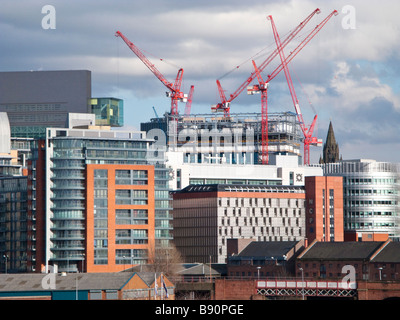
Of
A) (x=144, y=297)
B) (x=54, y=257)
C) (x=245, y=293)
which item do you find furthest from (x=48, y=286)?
(x=54, y=257)

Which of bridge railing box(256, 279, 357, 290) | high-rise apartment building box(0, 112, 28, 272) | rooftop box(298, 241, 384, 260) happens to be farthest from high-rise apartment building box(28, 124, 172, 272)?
bridge railing box(256, 279, 357, 290)

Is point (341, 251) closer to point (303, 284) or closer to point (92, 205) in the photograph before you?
point (303, 284)

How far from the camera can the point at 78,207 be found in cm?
17688

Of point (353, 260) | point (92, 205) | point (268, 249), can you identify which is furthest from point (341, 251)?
point (92, 205)

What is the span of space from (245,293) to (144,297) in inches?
1127

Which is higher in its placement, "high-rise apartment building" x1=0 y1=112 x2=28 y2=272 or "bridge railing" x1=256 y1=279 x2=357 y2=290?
"high-rise apartment building" x1=0 y1=112 x2=28 y2=272

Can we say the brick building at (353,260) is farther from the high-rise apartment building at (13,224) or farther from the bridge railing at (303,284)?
the high-rise apartment building at (13,224)

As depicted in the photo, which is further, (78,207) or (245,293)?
(78,207)

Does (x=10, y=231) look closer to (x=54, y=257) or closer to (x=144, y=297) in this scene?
(x=54, y=257)

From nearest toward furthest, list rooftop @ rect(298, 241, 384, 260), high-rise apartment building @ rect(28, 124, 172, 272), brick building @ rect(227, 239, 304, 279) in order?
rooftop @ rect(298, 241, 384, 260) → brick building @ rect(227, 239, 304, 279) → high-rise apartment building @ rect(28, 124, 172, 272)

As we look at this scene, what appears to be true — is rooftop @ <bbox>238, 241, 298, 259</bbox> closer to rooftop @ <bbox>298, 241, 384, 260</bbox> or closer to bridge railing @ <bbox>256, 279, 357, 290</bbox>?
rooftop @ <bbox>298, 241, 384, 260</bbox>

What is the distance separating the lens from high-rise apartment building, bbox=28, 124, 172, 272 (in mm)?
175000

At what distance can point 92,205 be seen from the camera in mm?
177000

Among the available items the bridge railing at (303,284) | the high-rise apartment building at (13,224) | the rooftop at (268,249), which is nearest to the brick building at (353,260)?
the rooftop at (268,249)
